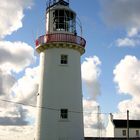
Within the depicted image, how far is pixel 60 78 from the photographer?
31734 millimetres

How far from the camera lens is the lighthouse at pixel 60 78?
102 ft

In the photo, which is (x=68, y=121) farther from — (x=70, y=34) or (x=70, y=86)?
(x=70, y=34)

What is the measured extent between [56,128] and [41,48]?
6825mm

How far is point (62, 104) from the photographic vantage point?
31.3 metres

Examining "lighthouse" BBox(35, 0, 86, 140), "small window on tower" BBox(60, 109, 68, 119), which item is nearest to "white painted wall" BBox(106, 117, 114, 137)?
"lighthouse" BBox(35, 0, 86, 140)

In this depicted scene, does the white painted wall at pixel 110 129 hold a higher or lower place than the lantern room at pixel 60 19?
lower

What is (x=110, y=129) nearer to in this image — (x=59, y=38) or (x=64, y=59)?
(x=64, y=59)

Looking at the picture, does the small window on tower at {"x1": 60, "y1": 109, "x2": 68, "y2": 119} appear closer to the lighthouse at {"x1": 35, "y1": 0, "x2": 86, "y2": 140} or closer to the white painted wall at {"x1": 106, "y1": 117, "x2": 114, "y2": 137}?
the lighthouse at {"x1": 35, "y1": 0, "x2": 86, "y2": 140}

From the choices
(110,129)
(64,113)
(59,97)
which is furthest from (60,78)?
(110,129)

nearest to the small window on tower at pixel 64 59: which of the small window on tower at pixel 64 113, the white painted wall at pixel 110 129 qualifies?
the small window on tower at pixel 64 113

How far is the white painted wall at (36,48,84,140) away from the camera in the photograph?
102 feet

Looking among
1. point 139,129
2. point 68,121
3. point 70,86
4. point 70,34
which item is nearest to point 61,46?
point 70,34

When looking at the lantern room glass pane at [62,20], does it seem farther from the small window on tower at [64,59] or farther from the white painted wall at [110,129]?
the white painted wall at [110,129]

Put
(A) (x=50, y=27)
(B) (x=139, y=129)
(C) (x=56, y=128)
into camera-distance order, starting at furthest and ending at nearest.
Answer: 1. (B) (x=139, y=129)
2. (A) (x=50, y=27)
3. (C) (x=56, y=128)
